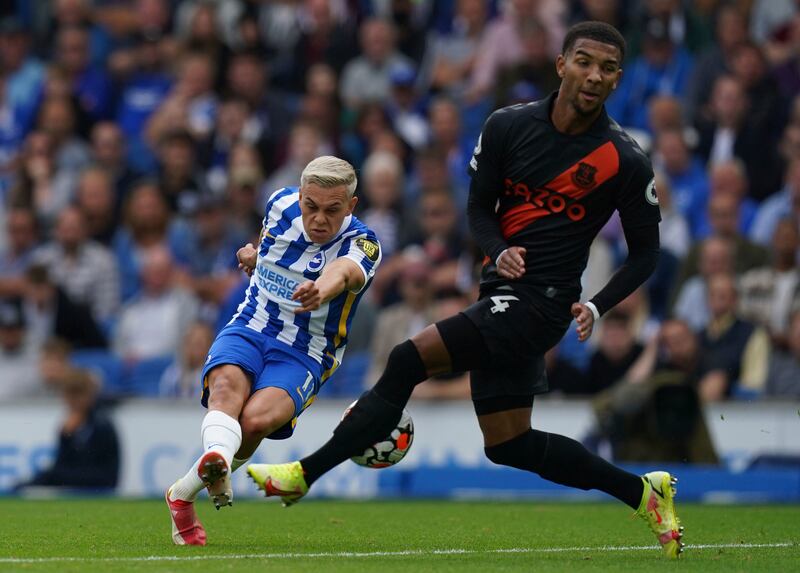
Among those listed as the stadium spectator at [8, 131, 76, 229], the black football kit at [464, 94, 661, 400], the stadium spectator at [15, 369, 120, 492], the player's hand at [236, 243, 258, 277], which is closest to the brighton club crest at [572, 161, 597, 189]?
the black football kit at [464, 94, 661, 400]

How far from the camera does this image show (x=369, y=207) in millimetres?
16016

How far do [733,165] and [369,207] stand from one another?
152 inches

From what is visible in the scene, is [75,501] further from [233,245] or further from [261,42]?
[261,42]

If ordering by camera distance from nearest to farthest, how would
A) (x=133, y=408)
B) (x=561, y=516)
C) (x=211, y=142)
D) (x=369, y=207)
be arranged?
(x=561, y=516) < (x=133, y=408) < (x=369, y=207) < (x=211, y=142)

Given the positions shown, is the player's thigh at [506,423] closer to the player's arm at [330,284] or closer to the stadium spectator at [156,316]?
the player's arm at [330,284]

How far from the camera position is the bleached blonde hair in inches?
→ 295

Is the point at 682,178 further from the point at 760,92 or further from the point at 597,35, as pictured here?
the point at 597,35

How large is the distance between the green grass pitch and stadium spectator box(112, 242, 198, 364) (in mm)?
4084

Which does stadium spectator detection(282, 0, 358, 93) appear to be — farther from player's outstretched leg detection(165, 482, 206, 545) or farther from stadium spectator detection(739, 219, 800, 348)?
player's outstretched leg detection(165, 482, 206, 545)

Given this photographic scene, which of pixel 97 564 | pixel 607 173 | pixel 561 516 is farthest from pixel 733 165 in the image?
pixel 97 564

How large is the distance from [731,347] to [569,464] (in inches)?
243

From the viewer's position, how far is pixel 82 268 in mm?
16688

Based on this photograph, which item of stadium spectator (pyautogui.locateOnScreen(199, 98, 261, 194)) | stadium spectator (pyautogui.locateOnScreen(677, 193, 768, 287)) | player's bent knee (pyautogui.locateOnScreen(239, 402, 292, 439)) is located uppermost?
stadium spectator (pyautogui.locateOnScreen(199, 98, 261, 194))

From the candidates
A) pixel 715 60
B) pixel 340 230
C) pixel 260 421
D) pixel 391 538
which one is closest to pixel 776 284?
pixel 715 60
